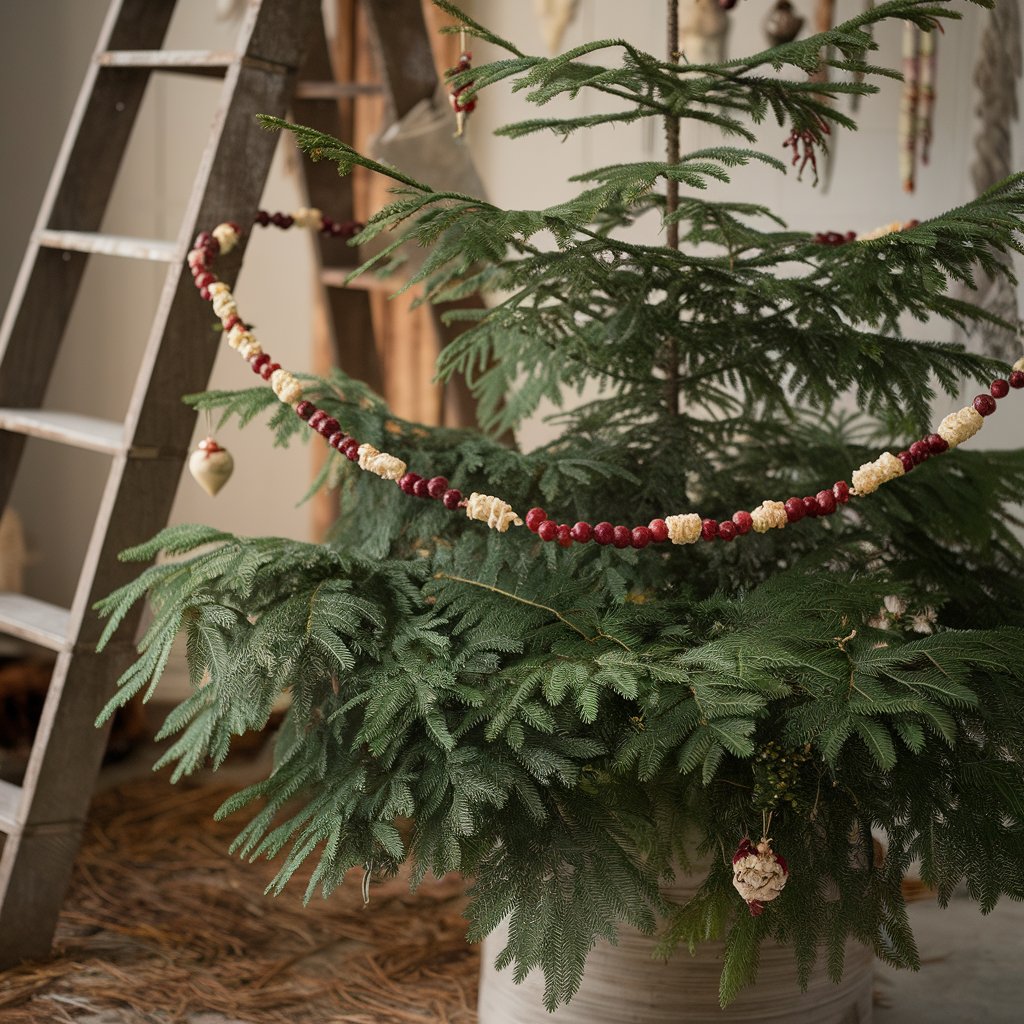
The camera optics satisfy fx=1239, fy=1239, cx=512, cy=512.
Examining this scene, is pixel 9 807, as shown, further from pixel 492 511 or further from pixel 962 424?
pixel 962 424

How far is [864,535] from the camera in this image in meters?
1.52

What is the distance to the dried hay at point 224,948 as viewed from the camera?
5.46 feet

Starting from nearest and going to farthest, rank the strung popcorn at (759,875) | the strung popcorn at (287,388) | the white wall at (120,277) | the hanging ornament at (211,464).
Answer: the strung popcorn at (759,875) < the strung popcorn at (287,388) < the hanging ornament at (211,464) < the white wall at (120,277)

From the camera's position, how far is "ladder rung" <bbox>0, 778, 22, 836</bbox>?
66.8 inches

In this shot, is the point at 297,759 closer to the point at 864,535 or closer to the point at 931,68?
the point at 864,535

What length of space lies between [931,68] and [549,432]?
1.02 m

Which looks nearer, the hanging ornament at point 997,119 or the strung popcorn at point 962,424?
the strung popcorn at point 962,424

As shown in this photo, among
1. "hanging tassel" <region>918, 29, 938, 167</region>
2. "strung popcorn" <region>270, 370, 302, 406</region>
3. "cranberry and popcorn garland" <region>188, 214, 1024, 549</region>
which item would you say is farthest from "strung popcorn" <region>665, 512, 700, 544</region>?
"hanging tassel" <region>918, 29, 938, 167</region>

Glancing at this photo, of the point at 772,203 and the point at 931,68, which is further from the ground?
the point at 931,68

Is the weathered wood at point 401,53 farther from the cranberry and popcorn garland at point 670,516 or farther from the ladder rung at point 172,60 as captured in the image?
the cranberry and popcorn garland at point 670,516

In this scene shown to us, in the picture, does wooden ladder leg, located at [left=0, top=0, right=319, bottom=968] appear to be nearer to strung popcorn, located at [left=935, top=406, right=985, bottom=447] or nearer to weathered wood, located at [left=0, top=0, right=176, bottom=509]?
weathered wood, located at [left=0, top=0, right=176, bottom=509]

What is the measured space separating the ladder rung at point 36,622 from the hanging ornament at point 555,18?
59.0 inches

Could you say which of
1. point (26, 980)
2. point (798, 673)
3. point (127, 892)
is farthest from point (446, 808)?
point (127, 892)

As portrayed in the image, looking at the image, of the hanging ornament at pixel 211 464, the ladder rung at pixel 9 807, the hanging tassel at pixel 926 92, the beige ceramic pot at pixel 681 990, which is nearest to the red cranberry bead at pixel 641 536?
Result: the beige ceramic pot at pixel 681 990
